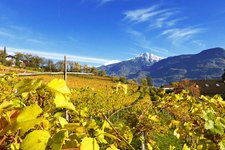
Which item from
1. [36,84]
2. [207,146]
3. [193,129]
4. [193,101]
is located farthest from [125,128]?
[193,101]

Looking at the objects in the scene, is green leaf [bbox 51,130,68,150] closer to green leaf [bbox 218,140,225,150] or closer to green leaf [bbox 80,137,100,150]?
green leaf [bbox 80,137,100,150]

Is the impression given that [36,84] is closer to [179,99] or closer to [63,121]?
[63,121]

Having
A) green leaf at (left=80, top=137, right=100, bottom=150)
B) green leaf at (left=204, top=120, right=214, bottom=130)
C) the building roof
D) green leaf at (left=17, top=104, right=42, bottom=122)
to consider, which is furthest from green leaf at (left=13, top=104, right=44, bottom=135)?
the building roof

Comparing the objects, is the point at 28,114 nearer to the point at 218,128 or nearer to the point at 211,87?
the point at 218,128

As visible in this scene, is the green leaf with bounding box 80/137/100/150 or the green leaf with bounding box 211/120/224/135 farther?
the green leaf with bounding box 211/120/224/135

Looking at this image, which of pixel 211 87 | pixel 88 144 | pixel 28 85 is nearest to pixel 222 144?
pixel 88 144

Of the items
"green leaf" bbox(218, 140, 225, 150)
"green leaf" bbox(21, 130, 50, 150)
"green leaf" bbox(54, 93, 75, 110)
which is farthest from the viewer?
"green leaf" bbox(218, 140, 225, 150)

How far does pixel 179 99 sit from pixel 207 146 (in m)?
1.63

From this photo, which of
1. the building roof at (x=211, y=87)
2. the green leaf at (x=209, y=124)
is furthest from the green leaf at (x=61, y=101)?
the building roof at (x=211, y=87)

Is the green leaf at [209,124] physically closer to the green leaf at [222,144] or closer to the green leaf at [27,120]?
the green leaf at [222,144]

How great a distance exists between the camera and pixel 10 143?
0.80 metres

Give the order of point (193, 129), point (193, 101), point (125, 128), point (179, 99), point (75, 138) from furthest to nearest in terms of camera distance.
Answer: point (179, 99) → point (193, 101) → point (193, 129) → point (125, 128) → point (75, 138)

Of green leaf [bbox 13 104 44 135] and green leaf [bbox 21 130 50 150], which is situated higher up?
green leaf [bbox 13 104 44 135]

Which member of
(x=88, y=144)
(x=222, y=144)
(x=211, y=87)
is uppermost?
(x=88, y=144)
